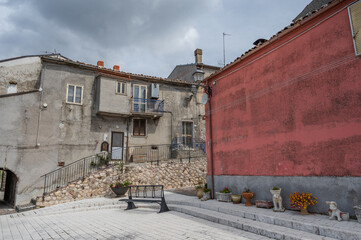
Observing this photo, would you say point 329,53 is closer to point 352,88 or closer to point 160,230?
point 352,88

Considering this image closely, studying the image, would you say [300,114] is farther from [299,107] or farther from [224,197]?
[224,197]

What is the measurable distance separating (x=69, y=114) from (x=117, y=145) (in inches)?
151

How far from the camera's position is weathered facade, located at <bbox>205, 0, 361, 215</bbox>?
5.68 metres

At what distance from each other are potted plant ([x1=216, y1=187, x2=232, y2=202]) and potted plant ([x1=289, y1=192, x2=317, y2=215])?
115 inches

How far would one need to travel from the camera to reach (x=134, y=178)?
14.5 meters

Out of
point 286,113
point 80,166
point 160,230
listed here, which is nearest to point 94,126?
point 80,166

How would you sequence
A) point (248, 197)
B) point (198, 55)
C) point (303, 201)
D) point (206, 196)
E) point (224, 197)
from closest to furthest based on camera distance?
point (303, 201), point (248, 197), point (224, 197), point (206, 196), point (198, 55)

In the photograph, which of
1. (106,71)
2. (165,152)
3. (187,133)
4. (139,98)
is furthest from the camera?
(187,133)

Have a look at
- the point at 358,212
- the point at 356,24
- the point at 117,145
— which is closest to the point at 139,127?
the point at 117,145

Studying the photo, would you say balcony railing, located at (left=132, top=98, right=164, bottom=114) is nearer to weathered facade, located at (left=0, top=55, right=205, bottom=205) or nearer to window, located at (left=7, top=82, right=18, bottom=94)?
weathered facade, located at (left=0, top=55, right=205, bottom=205)

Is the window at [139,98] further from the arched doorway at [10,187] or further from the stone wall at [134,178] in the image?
the arched doorway at [10,187]

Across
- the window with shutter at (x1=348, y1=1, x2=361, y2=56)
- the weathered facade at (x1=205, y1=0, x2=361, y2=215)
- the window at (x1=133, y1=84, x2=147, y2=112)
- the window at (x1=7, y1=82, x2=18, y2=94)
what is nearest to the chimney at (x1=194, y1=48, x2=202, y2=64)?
the window at (x1=133, y1=84, x2=147, y2=112)

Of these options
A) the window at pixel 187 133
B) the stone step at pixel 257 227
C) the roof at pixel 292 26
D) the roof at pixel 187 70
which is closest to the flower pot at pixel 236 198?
the stone step at pixel 257 227

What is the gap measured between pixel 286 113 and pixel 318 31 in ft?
8.20
